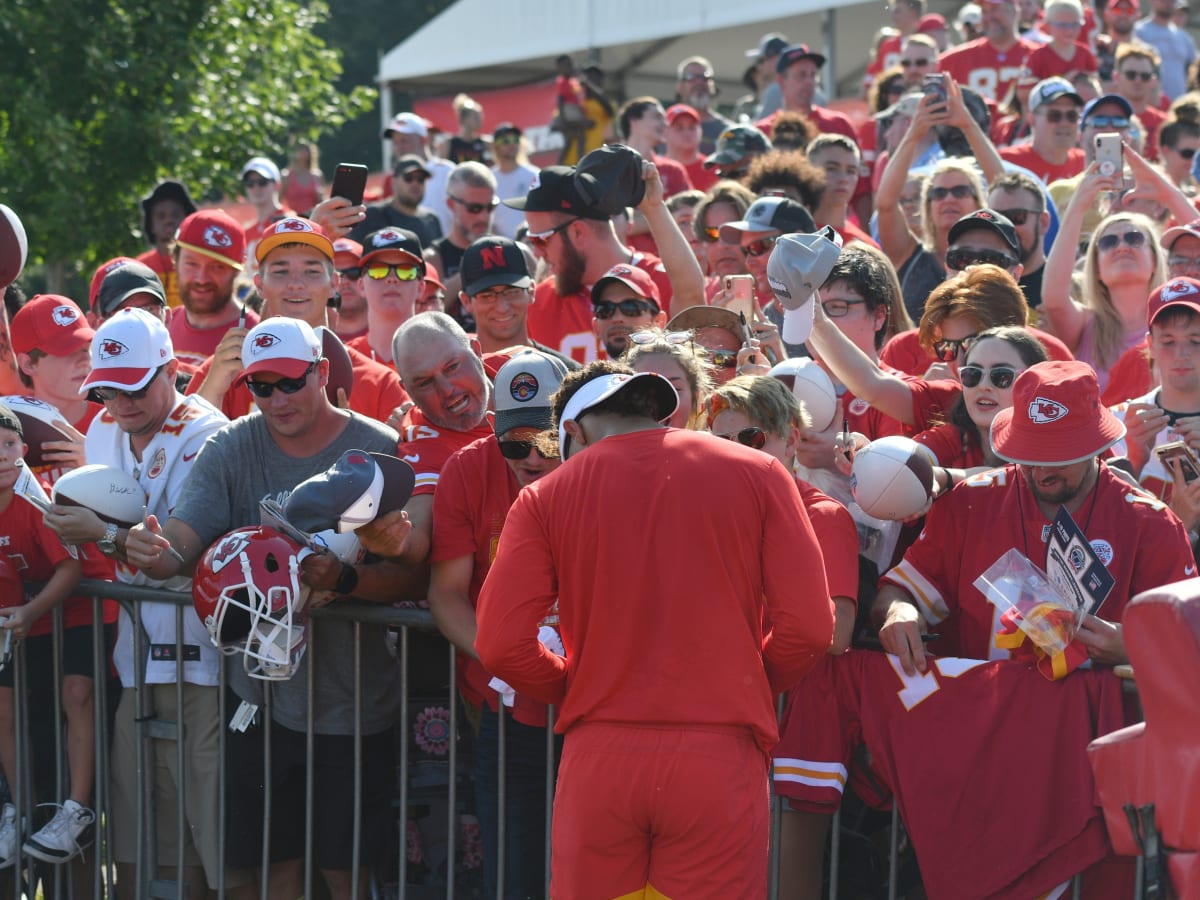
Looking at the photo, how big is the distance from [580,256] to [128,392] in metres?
2.21

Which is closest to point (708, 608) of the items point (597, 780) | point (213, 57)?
point (597, 780)

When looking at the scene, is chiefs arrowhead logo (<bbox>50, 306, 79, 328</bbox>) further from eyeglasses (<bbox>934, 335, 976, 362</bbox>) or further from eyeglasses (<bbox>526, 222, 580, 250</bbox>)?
eyeglasses (<bbox>934, 335, 976, 362</bbox>)

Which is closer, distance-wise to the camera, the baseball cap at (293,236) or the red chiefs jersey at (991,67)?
the baseball cap at (293,236)

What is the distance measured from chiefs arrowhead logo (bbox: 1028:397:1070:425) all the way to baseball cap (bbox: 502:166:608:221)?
2648mm

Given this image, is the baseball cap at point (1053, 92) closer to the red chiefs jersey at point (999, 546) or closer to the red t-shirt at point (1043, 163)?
the red t-shirt at point (1043, 163)

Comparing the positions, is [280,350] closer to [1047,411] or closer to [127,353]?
[127,353]

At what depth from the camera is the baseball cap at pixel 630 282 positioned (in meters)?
6.20

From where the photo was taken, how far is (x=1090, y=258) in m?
6.50

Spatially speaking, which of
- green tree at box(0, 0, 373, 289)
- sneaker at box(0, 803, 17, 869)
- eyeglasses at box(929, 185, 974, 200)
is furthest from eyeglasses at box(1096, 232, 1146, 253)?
green tree at box(0, 0, 373, 289)

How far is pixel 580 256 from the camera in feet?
22.2

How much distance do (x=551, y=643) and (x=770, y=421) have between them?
93 centimetres

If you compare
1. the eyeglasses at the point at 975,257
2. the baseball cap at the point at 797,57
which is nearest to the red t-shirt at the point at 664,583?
the eyeglasses at the point at 975,257

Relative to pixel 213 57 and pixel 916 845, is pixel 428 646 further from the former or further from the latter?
pixel 213 57

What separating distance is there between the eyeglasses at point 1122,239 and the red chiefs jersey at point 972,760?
2.59 meters
